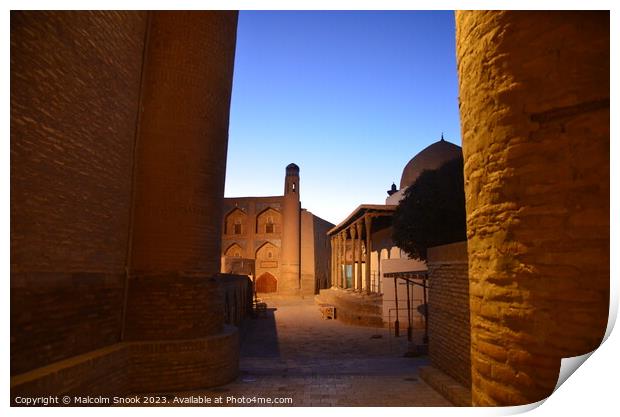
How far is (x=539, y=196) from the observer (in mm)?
2607

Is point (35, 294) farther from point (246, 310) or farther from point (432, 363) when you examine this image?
point (246, 310)

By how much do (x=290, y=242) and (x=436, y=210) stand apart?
24.3m

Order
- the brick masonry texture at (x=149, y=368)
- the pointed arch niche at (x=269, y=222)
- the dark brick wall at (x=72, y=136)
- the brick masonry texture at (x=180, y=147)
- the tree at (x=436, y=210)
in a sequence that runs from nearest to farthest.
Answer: the dark brick wall at (x=72, y=136) → the brick masonry texture at (x=149, y=368) → the brick masonry texture at (x=180, y=147) → the tree at (x=436, y=210) → the pointed arch niche at (x=269, y=222)

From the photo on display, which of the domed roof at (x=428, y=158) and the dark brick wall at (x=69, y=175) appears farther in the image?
the domed roof at (x=428, y=158)

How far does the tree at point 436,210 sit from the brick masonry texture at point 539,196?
9572 millimetres

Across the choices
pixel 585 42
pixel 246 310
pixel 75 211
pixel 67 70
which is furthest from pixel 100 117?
pixel 246 310

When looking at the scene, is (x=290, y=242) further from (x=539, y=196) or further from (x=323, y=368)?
(x=539, y=196)

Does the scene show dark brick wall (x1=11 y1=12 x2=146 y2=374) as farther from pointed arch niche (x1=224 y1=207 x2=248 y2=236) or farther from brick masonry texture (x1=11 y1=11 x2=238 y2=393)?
pointed arch niche (x1=224 y1=207 x2=248 y2=236)

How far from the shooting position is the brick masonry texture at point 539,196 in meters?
2.47

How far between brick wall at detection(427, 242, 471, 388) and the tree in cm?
410

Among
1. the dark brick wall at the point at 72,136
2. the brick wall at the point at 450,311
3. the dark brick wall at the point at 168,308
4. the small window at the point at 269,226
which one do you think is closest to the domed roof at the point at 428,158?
the small window at the point at 269,226

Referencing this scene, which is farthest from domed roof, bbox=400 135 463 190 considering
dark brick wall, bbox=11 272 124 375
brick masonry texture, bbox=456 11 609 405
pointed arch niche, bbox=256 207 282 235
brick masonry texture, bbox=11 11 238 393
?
brick masonry texture, bbox=456 11 609 405

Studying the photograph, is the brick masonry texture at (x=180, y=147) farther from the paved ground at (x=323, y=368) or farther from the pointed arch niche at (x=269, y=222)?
the pointed arch niche at (x=269, y=222)

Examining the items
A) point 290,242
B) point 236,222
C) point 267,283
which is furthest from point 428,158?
point 236,222
